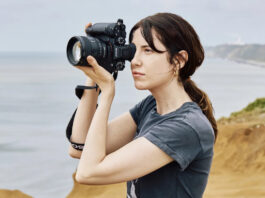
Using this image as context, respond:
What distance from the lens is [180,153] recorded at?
1.64 meters

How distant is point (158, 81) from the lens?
5.85 feet

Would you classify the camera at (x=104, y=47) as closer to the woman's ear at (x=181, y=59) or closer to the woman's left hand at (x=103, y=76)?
the woman's left hand at (x=103, y=76)

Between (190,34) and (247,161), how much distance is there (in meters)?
6.73

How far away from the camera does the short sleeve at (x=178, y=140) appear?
163 centimetres

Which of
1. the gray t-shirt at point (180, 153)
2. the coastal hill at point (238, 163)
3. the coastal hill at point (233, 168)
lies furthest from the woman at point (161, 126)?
the coastal hill at point (233, 168)

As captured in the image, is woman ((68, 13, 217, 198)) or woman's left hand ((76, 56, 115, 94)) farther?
woman's left hand ((76, 56, 115, 94))

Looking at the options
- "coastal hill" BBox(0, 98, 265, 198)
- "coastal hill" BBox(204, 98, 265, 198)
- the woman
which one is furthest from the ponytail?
"coastal hill" BBox(0, 98, 265, 198)

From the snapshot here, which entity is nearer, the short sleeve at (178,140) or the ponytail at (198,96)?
the short sleeve at (178,140)

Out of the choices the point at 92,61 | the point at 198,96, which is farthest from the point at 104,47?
the point at 198,96

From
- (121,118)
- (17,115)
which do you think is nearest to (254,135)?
(121,118)

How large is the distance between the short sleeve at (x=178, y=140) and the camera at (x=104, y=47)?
14.6 inches

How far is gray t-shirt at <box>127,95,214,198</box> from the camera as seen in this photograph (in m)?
1.64

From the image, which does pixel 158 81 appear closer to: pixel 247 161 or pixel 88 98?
pixel 88 98

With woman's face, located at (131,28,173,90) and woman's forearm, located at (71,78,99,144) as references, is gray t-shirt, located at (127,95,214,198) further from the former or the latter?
woman's forearm, located at (71,78,99,144)
